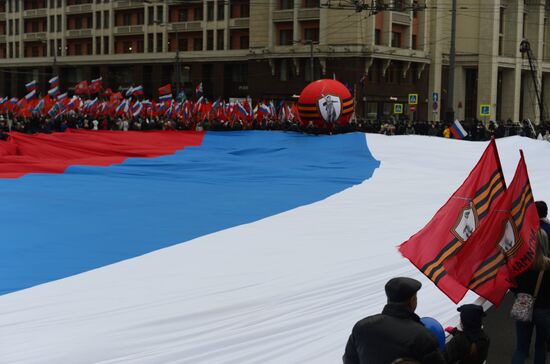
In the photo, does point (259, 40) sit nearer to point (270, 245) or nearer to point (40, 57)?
point (40, 57)

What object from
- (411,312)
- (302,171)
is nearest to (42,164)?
(302,171)

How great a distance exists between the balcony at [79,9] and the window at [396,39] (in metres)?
27.3

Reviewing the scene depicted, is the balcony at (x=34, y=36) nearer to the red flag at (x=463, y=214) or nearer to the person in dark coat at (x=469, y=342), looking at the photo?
the red flag at (x=463, y=214)

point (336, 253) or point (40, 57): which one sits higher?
point (40, 57)

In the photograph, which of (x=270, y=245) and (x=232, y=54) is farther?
(x=232, y=54)

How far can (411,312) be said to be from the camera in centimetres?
394

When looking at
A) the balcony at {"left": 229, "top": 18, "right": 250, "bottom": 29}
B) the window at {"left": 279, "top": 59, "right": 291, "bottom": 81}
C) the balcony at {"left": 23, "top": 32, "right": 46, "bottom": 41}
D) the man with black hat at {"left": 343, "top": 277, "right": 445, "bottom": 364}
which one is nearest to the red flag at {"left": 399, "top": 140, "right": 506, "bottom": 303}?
the man with black hat at {"left": 343, "top": 277, "right": 445, "bottom": 364}

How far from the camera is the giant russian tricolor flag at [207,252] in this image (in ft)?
16.8

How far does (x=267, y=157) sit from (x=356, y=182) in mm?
3922

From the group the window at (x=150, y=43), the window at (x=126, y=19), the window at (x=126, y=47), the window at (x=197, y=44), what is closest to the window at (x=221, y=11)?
the window at (x=197, y=44)

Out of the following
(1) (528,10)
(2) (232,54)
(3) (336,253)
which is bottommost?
(3) (336,253)

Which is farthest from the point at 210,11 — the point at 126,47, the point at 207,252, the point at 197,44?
the point at 207,252

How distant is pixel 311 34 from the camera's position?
49.5 metres

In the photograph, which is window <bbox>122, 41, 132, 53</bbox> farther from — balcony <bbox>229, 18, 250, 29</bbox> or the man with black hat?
the man with black hat
